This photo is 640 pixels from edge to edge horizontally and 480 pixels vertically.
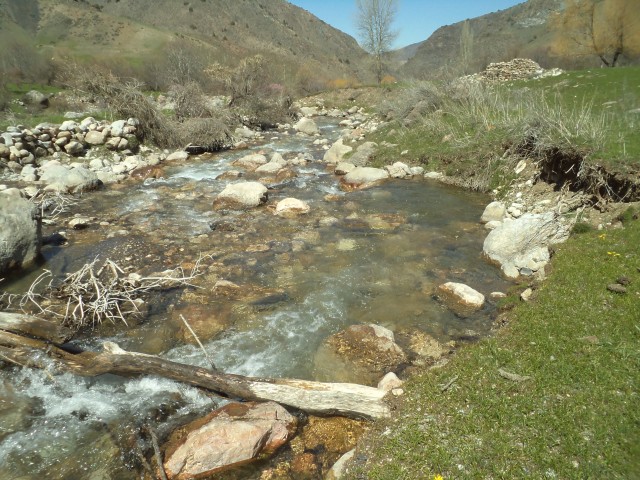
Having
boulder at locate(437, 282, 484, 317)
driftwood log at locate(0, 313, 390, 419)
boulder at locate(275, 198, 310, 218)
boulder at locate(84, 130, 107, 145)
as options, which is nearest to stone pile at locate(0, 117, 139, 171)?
boulder at locate(84, 130, 107, 145)

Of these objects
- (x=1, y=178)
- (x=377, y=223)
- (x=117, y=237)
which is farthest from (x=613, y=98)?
(x=1, y=178)

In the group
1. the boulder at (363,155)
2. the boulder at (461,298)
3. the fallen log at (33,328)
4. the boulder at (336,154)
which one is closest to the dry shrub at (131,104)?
the boulder at (336,154)

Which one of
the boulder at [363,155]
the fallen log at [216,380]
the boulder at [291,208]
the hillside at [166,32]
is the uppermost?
the hillside at [166,32]

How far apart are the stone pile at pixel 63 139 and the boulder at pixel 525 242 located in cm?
1582

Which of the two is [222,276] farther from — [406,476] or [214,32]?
[214,32]

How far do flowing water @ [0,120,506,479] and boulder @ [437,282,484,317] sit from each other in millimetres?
172

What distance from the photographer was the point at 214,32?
276 feet

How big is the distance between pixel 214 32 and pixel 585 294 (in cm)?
9464

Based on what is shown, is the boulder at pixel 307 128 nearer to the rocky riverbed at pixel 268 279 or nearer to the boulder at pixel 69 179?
the rocky riverbed at pixel 268 279

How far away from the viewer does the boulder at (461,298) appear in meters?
6.32

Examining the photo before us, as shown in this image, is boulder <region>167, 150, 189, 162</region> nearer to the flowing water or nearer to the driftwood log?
the flowing water

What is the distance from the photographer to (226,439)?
386cm

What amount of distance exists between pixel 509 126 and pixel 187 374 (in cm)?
1187

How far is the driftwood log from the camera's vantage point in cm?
429
